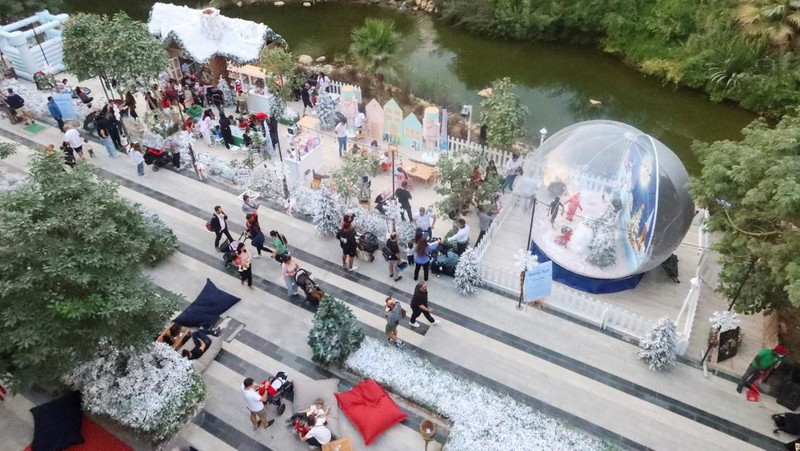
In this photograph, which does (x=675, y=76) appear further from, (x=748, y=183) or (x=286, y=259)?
(x=286, y=259)

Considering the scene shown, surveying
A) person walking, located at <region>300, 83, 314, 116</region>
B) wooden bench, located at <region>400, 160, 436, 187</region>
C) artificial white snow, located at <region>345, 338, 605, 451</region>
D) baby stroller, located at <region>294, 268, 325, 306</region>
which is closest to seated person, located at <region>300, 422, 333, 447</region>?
artificial white snow, located at <region>345, 338, 605, 451</region>

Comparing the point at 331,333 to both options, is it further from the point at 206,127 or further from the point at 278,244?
the point at 206,127

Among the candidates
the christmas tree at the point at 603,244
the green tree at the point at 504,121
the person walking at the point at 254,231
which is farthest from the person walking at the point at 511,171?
the person walking at the point at 254,231

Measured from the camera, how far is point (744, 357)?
1105 centimetres

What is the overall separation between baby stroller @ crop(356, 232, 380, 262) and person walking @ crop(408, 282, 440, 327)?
2174 mm

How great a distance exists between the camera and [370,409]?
9.62 meters

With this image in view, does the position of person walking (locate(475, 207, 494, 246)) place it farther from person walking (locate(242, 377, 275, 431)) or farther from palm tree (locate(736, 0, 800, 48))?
palm tree (locate(736, 0, 800, 48))

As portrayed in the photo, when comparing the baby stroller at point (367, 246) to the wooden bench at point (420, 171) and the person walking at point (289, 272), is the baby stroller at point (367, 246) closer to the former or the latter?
the person walking at point (289, 272)

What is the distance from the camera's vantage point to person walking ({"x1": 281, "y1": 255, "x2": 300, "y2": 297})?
1191 centimetres

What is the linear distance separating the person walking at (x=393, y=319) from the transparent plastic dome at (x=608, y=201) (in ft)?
13.3

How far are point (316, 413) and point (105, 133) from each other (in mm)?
12002

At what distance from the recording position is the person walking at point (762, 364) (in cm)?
992

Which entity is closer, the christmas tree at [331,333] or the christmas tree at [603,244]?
the christmas tree at [331,333]

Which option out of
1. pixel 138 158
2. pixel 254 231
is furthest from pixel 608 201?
pixel 138 158
